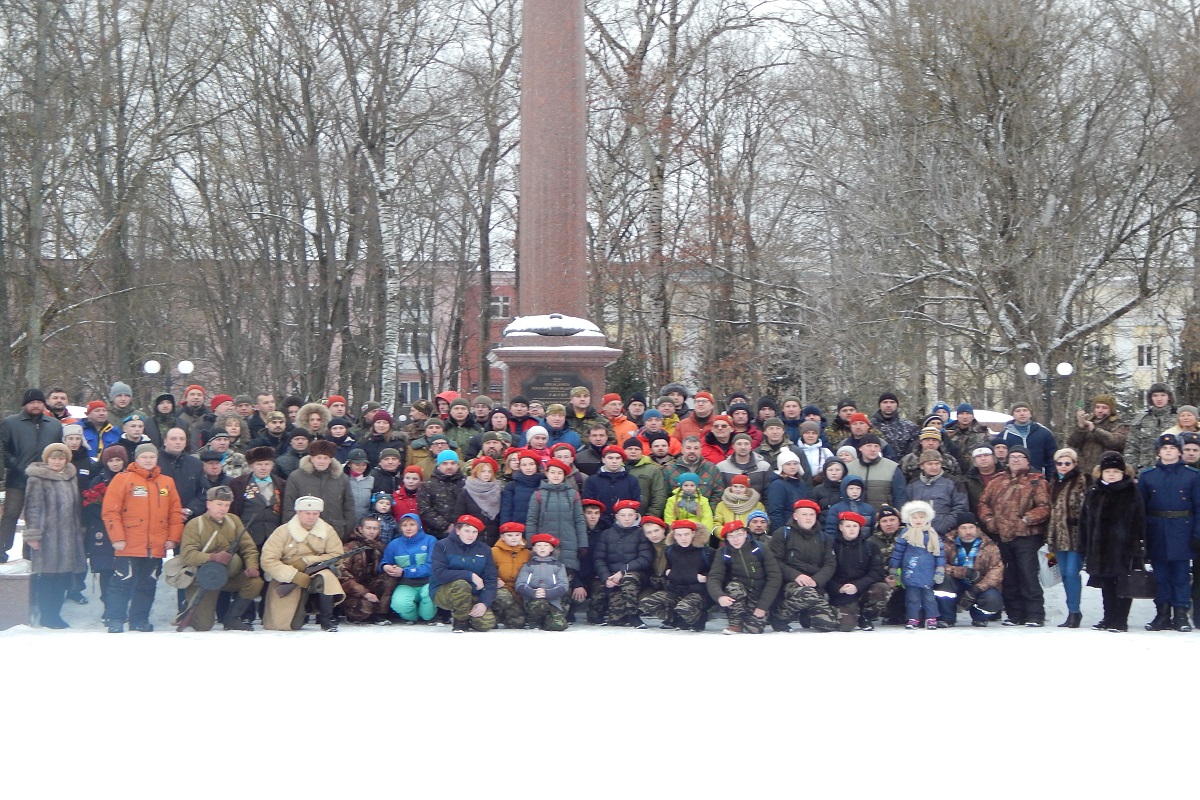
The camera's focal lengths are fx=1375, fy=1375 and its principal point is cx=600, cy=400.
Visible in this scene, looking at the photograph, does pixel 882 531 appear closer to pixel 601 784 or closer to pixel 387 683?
pixel 387 683

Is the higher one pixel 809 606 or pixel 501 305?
pixel 501 305

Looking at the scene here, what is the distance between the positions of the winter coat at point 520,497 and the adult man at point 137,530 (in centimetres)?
254

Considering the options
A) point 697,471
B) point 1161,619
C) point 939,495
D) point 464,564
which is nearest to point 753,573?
point 697,471

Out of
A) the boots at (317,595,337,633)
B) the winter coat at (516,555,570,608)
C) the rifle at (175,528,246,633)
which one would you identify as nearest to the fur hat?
the winter coat at (516,555,570,608)

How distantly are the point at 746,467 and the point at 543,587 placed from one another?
212 centimetres

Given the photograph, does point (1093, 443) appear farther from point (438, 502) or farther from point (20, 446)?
point (20, 446)

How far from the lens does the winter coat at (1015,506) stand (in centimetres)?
1105

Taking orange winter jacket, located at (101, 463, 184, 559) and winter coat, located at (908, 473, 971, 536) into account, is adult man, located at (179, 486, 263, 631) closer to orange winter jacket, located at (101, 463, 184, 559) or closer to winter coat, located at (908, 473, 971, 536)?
orange winter jacket, located at (101, 463, 184, 559)

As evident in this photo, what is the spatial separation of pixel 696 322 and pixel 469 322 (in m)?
Result: 12.7

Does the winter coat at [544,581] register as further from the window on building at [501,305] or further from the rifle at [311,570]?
the window on building at [501,305]

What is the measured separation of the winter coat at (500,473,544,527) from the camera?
10.9 metres

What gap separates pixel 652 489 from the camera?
11.3 metres

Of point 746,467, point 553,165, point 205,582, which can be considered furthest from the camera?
point 553,165

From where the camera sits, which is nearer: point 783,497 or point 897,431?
point 783,497
